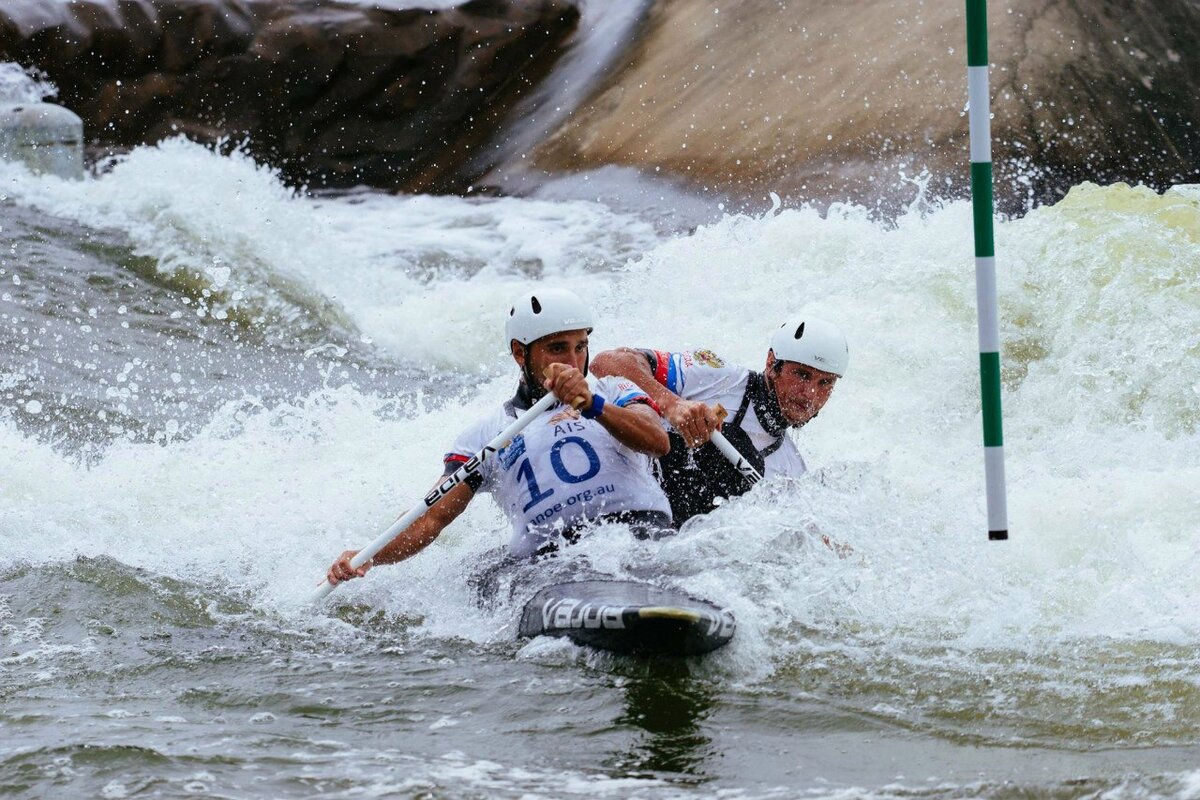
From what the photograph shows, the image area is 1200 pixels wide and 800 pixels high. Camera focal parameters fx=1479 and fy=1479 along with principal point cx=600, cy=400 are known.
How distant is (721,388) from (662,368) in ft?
0.75

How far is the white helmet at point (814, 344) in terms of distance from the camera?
16.9 ft

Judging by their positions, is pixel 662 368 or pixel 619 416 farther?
pixel 662 368

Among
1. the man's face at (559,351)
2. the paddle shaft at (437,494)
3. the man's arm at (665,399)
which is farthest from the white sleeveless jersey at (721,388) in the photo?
the paddle shaft at (437,494)

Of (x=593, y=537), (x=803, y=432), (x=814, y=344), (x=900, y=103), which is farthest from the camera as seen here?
(x=900, y=103)

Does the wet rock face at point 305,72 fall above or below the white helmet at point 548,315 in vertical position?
above

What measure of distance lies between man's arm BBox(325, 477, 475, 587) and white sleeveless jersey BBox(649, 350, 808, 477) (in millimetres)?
856

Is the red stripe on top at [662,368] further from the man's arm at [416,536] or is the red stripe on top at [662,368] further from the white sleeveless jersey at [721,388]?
the man's arm at [416,536]

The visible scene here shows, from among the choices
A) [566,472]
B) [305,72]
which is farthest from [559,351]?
[305,72]

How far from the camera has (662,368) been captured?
5.40 metres

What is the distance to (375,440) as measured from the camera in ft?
26.7

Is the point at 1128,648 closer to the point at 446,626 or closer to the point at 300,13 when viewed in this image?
the point at 446,626

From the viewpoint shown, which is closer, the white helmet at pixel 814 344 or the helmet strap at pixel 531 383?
the helmet strap at pixel 531 383

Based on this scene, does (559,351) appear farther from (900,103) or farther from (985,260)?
(900,103)

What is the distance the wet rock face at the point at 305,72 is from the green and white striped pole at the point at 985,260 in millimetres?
11797
